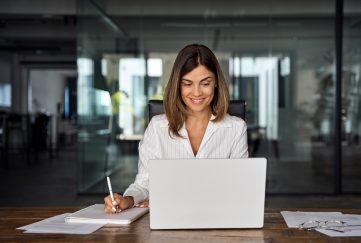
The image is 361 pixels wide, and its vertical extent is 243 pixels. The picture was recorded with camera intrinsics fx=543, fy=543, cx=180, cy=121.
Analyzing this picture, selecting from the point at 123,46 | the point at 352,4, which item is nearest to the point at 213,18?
the point at 123,46

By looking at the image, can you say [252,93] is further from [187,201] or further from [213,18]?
[187,201]

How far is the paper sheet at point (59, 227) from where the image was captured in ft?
4.97

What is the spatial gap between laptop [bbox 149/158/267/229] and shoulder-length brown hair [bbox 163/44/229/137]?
74 cm

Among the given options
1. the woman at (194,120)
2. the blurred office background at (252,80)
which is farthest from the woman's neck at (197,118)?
the blurred office background at (252,80)

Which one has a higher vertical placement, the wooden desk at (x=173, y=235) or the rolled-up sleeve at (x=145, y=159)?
the rolled-up sleeve at (x=145, y=159)

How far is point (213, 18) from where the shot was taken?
676 cm

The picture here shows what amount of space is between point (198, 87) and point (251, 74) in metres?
4.76

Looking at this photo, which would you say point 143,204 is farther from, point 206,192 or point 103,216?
point 206,192

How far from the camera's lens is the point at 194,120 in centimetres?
228

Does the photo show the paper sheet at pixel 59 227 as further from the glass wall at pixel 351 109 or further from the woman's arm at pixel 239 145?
the glass wall at pixel 351 109

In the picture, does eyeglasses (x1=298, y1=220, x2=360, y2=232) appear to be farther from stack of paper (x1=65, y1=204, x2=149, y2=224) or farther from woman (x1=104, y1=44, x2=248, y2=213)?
woman (x1=104, y1=44, x2=248, y2=213)

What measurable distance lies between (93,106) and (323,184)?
2965 millimetres

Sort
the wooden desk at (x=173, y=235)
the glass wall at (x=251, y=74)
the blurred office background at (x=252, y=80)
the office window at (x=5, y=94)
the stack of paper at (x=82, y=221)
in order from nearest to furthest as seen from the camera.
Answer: the wooden desk at (x=173, y=235) < the stack of paper at (x=82, y=221) < the blurred office background at (x=252, y=80) < the glass wall at (x=251, y=74) < the office window at (x=5, y=94)

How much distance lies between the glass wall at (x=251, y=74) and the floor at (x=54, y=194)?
0.29 metres
